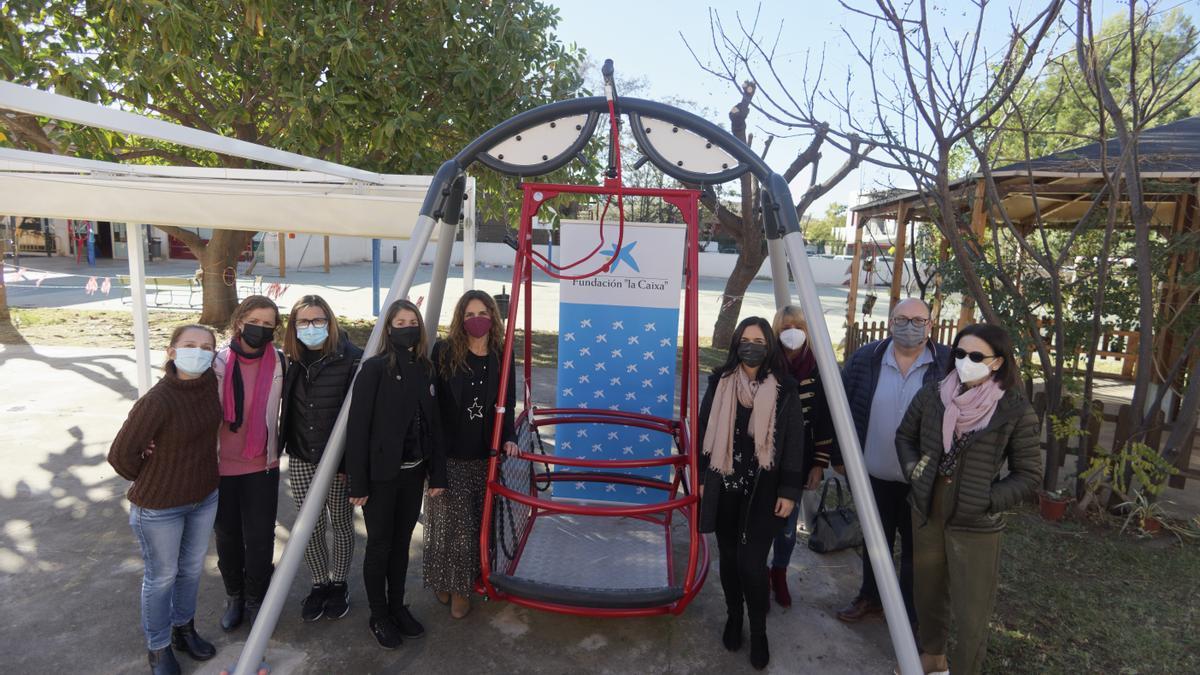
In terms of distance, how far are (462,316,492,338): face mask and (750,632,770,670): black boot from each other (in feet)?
6.13

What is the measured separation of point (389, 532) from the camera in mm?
3006

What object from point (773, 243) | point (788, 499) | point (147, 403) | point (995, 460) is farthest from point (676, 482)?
point (147, 403)

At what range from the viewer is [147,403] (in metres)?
2.55

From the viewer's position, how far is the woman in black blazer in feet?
Result: 9.38

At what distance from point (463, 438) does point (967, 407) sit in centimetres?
219

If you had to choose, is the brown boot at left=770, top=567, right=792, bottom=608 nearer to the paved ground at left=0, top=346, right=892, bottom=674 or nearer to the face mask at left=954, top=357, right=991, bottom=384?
the paved ground at left=0, top=346, right=892, bottom=674

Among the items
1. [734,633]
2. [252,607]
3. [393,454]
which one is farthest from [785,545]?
[252,607]

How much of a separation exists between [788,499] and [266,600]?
2.20 metres

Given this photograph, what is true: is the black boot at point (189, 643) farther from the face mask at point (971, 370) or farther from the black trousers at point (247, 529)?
the face mask at point (971, 370)

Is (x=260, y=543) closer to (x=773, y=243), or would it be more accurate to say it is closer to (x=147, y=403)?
(x=147, y=403)

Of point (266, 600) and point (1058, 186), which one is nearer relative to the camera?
point (266, 600)

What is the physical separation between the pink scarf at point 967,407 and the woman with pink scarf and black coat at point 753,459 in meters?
0.57

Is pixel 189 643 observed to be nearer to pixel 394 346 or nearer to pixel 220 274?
pixel 394 346

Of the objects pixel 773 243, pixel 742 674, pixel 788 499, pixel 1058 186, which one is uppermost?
pixel 1058 186
